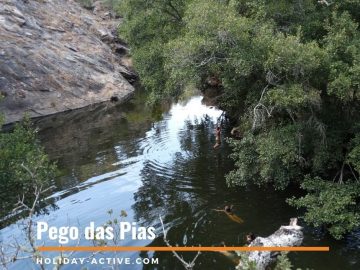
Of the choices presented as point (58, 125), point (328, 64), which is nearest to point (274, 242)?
point (328, 64)

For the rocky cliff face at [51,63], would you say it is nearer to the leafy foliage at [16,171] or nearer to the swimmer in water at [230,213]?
the swimmer in water at [230,213]

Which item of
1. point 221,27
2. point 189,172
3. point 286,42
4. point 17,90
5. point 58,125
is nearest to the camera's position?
point 286,42

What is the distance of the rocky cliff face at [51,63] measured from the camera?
56.5 metres

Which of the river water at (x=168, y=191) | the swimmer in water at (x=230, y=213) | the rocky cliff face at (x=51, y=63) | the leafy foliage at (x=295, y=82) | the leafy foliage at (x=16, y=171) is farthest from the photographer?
the rocky cliff face at (x=51, y=63)

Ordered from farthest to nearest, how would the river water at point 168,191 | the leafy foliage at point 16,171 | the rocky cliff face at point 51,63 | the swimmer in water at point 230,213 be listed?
the rocky cliff face at point 51,63, the swimmer in water at point 230,213, the river water at point 168,191, the leafy foliage at point 16,171

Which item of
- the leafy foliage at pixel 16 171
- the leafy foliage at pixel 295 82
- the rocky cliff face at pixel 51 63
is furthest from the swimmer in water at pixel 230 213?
the rocky cliff face at pixel 51 63

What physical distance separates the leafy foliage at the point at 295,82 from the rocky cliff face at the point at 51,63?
37.0 m

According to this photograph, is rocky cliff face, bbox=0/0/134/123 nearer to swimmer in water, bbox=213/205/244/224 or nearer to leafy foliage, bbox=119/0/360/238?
swimmer in water, bbox=213/205/244/224

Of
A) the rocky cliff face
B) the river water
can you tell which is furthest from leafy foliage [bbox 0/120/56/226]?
the rocky cliff face

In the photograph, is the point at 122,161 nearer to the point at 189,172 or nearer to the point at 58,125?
the point at 189,172

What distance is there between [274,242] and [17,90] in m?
46.6

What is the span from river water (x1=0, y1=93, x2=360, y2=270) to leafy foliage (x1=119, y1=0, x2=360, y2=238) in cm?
186

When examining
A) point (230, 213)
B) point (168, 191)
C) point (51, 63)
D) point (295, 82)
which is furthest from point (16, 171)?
point (51, 63)

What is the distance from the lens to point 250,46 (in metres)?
19.7
